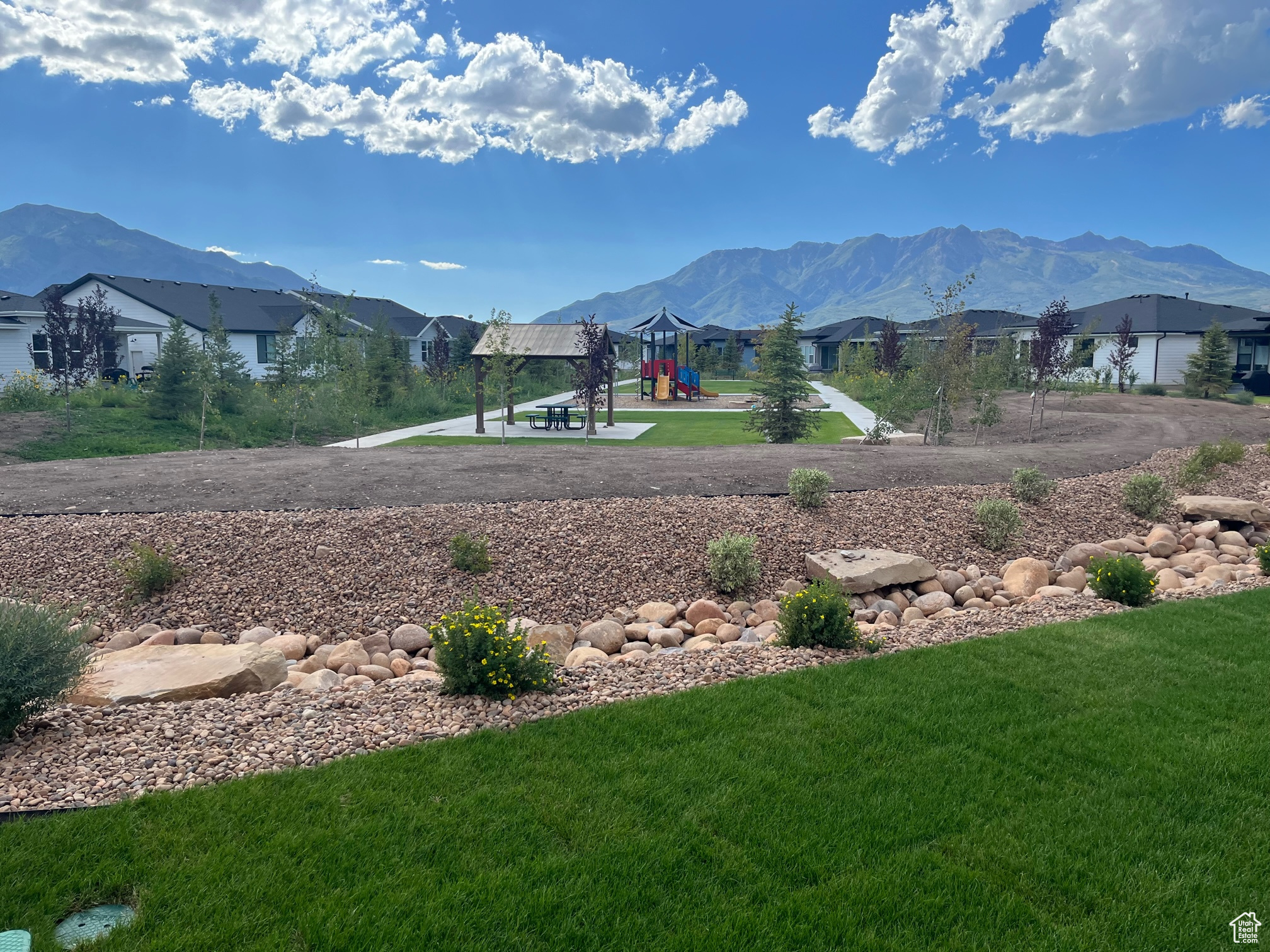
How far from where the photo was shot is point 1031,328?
3794 cm

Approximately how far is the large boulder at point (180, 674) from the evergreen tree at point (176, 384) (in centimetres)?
1577

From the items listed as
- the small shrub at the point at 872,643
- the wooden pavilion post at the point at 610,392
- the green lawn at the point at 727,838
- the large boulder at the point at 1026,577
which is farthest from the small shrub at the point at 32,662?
the wooden pavilion post at the point at 610,392

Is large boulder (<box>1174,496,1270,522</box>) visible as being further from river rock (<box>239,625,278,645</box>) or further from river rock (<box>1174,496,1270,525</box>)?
river rock (<box>239,625,278,645</box>)

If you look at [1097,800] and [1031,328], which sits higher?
[1031,328]

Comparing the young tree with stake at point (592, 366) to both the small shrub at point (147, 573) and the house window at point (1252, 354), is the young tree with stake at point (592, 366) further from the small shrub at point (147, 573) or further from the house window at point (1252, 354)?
the house window at point (1252, 354)

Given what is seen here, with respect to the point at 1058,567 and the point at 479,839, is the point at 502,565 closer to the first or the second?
the point at 479,839

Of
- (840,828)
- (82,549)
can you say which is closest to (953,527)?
(840,828)

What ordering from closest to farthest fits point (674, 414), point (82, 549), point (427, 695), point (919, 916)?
point (919, 916), point (427, 695), point (82, 549), point (674, 414)

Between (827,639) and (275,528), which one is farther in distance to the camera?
(275,528)

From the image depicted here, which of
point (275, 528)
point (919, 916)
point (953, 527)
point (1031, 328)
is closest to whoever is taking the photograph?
point (919, 916)

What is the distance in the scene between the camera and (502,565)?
7.69 meters

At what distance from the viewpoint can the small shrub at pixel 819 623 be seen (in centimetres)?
560

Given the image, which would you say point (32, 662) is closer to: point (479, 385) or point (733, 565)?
point (733, 565)

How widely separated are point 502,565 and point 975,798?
508 centimetres
